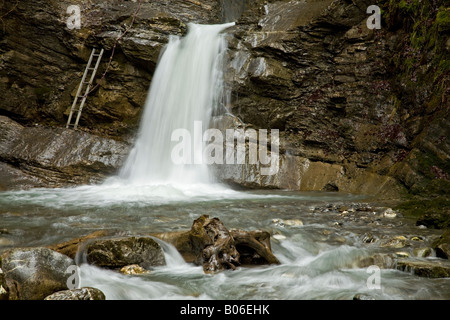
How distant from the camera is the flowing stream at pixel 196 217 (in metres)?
3.48

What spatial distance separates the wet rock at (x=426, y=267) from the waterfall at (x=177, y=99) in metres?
7.23

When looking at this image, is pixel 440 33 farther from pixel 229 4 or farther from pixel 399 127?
pixel 229 4

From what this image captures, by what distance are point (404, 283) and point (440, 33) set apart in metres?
7.32

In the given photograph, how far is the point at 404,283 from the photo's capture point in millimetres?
3441

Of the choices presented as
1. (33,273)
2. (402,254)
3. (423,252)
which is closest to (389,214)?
(423,252)

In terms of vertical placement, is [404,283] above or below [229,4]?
below

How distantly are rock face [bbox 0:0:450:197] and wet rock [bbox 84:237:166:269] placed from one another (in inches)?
Answer: 225

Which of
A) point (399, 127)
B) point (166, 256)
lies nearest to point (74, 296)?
point (166, 256)

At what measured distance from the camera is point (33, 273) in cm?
306

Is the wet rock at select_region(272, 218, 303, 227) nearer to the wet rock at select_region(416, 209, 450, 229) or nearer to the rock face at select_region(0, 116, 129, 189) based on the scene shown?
the wet rock at select_region(416, 209, 450, 229)

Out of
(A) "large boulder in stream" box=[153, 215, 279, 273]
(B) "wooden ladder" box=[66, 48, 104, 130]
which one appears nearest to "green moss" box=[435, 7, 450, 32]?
(A) "large boulder in stream" box=[153, 215, 279, 273]

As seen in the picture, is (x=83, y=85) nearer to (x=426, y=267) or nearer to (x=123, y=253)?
(x=123, y=253)

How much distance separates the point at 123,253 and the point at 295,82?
810 centimetres

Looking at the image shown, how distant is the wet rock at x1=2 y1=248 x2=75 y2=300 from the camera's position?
2.92 m
